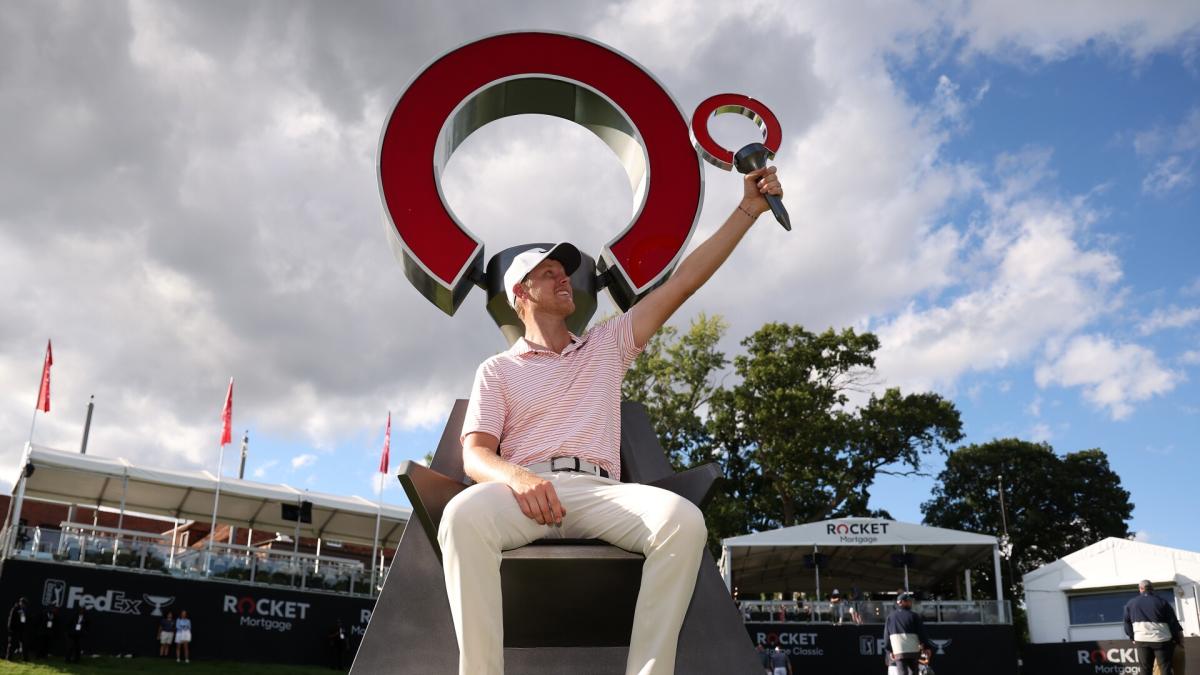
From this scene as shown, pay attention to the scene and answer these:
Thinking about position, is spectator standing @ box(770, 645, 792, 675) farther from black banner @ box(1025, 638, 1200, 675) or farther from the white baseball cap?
the white baseball cap

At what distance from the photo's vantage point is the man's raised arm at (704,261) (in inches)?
105

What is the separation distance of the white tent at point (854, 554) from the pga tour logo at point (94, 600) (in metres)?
10.7

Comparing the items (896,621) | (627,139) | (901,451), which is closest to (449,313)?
(627,139)

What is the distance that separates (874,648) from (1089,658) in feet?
12.2

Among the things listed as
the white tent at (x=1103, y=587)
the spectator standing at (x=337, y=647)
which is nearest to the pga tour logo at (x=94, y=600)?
the spectator standing at (x=337, y=647)

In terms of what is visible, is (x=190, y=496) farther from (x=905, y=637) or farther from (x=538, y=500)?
(x=538, y=500)

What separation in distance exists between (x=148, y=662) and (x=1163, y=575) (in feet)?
61.8

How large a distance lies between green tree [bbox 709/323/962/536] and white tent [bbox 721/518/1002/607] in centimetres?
204

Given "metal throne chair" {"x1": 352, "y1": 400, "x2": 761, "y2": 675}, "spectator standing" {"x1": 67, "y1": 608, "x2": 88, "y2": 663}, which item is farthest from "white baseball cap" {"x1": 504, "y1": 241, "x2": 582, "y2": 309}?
"spectator standing" {"x1": 67, "y1": 608, "x2": 88, "y2": 663}

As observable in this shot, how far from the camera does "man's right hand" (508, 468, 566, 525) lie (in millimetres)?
2082

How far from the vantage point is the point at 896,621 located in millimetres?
10555

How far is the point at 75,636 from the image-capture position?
1329 cm

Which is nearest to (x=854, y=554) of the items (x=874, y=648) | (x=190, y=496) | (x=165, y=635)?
(x=874, y=648)

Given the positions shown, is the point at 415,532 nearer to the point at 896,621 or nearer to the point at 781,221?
the point at 781,221
